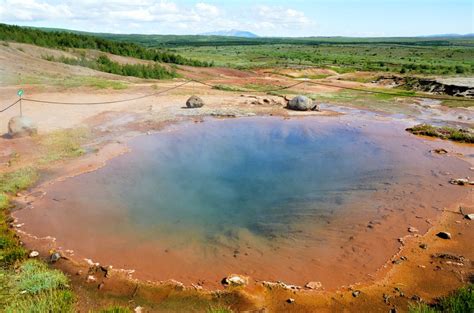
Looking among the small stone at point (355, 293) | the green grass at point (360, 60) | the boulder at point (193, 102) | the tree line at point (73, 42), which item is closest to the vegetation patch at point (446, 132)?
the boulder at point (193, 102)

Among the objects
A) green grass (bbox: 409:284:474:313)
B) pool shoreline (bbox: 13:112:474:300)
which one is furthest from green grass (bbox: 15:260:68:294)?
green grass (bbox: 409:284:474:313)

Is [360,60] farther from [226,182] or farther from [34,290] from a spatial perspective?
[34,290]

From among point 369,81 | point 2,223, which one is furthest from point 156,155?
point 369,81

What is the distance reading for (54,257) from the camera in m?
7.17

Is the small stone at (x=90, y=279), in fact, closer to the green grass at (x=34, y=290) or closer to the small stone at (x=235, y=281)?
the green grass at (x=34, y=290)

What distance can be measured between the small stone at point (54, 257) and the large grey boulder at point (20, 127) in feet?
27.7

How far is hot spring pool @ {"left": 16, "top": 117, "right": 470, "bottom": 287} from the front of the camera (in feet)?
24.0

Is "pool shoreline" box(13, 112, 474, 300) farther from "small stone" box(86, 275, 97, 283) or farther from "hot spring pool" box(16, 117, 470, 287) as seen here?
"small stone" box(86, 275, 97, 283)

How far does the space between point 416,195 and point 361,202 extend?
5.73ft

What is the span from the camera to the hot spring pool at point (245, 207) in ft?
24.0

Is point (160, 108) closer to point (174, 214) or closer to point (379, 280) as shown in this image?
point (174, 214)

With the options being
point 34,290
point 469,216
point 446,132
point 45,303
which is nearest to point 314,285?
point 45,303

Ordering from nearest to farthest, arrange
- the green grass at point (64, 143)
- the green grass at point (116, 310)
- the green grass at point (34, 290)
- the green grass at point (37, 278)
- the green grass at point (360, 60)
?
the green grass at point (34, 290), the green grass at point (116, 310), the green grass at point (37, 278), the green grass at point (64, 143), the green grass at point (360, 60)

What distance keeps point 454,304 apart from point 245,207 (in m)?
5.01
